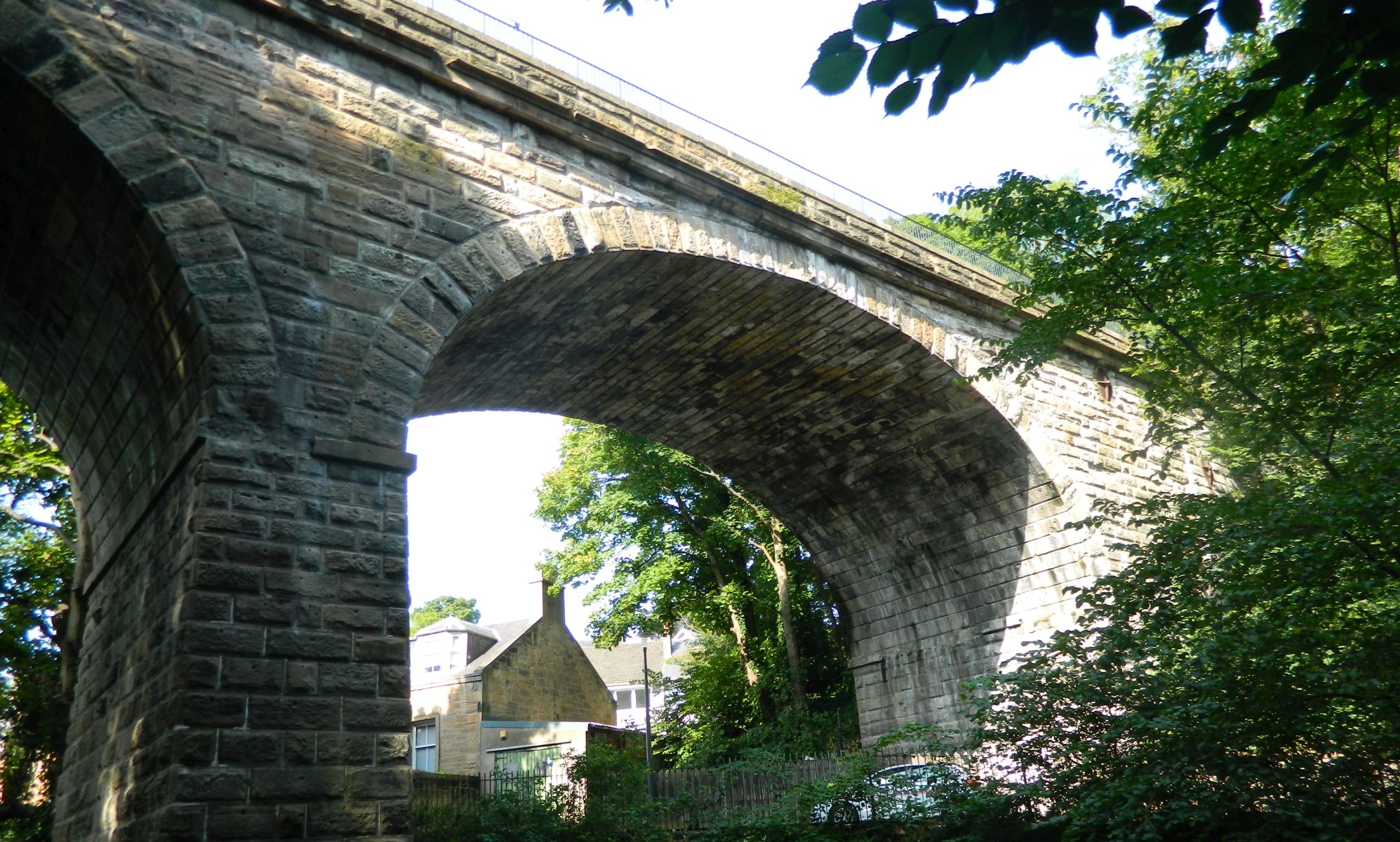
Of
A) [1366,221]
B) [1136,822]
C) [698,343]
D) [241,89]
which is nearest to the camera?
[241,89]

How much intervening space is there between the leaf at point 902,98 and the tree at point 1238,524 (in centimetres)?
389

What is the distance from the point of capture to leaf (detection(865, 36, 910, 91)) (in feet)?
10.5

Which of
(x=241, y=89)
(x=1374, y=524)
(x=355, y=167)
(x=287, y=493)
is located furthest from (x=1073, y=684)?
(x=241, y=89)

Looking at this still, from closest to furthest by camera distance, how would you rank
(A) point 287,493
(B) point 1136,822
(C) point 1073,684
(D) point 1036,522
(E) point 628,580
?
1. (A) point 287,493
2. (B) point 1136,822
3. (C) point 1073,684
4. (D) point 1036,522
5. (E) point 628,580

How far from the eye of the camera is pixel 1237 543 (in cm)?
784

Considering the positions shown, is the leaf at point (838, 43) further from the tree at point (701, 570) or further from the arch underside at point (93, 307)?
the tree at point (701, 570)

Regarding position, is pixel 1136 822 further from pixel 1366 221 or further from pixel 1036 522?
pixel 1366 221

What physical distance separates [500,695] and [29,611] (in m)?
12.6

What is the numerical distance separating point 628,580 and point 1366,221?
53.9ft

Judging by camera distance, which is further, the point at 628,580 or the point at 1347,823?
the point at 628,580

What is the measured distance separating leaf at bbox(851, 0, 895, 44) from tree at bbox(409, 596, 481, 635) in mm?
61684

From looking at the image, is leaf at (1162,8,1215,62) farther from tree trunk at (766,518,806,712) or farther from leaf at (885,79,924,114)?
tree trunk at (766,518,806,712)

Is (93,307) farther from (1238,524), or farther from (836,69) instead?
(1238,524)

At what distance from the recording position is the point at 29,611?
16844mm
